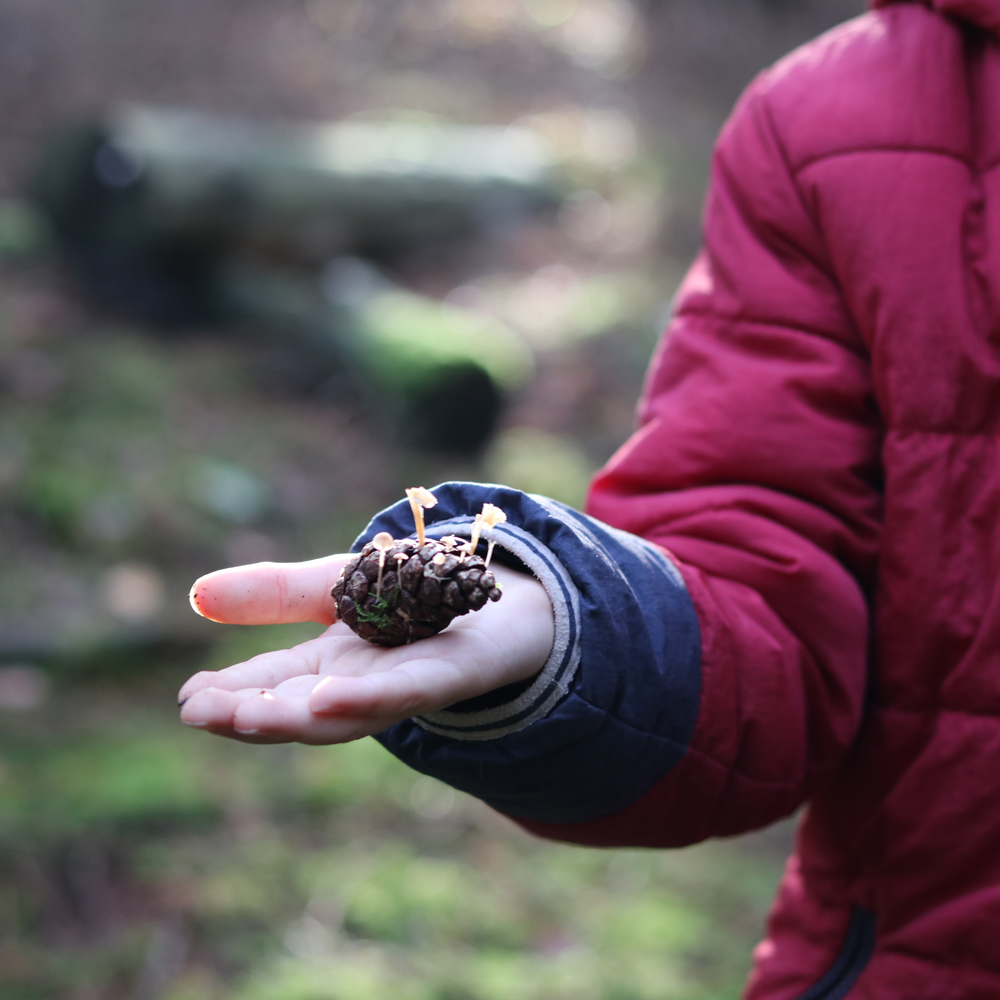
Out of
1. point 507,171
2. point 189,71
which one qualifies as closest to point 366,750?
point 507,171

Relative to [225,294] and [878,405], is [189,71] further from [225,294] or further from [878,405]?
[878,405]

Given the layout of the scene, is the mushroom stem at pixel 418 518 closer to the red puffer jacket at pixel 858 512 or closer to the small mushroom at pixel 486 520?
the small mushroom at pixel 486 520

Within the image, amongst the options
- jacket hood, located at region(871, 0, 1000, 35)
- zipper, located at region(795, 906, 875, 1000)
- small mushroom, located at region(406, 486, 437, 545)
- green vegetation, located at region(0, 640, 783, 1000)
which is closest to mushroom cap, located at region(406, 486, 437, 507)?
small mushroom, located at region(406, 486, 437, 545)

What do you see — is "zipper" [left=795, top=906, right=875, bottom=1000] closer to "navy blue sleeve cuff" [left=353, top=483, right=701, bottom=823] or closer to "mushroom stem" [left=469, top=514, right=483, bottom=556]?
"navy blue sleeve cuff" [left=353, top=483, right=701, bottom=823]

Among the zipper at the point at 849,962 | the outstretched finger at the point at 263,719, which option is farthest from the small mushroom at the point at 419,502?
the zipper at the point at 849,962

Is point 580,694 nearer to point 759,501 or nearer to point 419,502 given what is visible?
point 419,502

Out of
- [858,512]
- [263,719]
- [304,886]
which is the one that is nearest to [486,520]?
[263,719]
